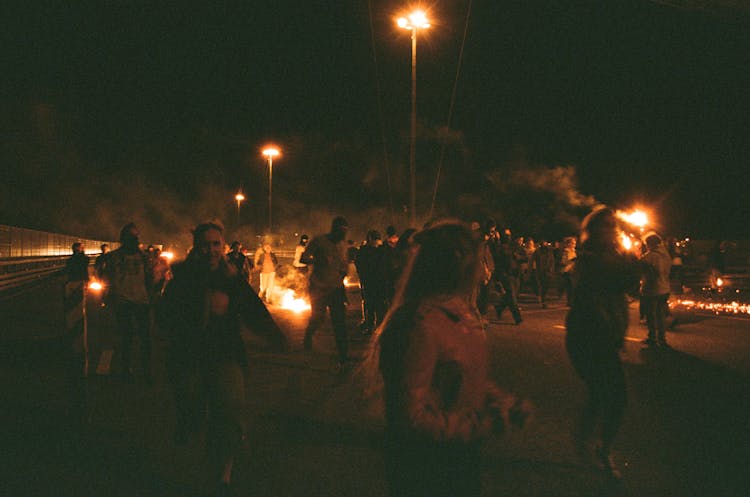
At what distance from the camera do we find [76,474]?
4141 mm

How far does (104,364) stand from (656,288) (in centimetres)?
762

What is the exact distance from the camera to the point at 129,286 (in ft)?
22.2

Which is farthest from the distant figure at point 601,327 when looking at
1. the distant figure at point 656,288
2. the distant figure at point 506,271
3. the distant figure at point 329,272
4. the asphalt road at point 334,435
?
the distant figure at point 506,271

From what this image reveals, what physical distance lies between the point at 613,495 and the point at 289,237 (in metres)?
39.2

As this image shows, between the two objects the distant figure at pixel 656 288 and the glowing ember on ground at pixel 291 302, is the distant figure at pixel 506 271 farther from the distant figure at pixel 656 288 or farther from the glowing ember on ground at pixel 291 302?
the glowing ember on ground at pixel 291 302

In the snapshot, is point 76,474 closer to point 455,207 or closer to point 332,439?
point 332,439

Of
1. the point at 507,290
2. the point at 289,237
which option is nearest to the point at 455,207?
the point at 289,237

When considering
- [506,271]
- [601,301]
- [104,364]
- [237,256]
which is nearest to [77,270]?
[104,364]

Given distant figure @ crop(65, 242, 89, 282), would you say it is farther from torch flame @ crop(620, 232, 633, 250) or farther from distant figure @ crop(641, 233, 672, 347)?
distant figure @ crop(641, 233, 672, 347)

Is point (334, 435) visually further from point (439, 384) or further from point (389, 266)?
point (389, 266)

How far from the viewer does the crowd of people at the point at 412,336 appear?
221cm

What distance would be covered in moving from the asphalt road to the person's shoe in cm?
6

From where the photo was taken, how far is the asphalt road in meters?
3.96

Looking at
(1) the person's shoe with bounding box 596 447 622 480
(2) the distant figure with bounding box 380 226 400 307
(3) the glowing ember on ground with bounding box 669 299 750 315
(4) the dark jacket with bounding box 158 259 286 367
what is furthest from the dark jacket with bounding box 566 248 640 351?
(3) the glowing ember on ground with bounding box 669 299 750 315
